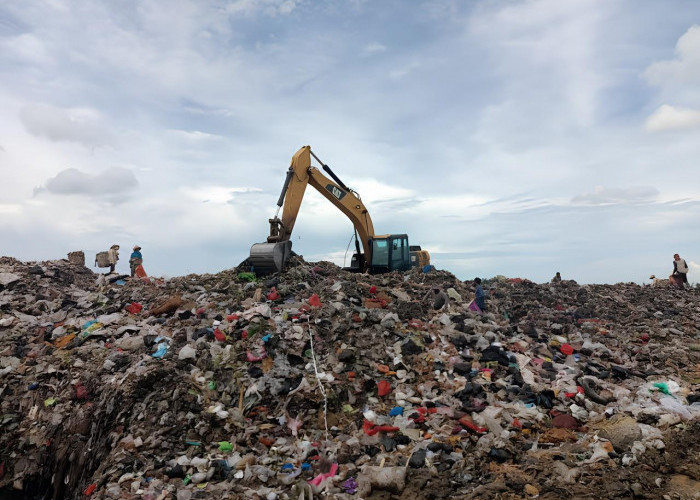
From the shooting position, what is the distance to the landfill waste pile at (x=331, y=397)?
18.4 feet

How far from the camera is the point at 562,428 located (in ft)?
21.4

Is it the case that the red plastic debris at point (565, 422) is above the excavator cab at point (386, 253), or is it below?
below

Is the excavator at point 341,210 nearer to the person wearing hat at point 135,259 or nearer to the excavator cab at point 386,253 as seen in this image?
the excavator cab at point 386,253

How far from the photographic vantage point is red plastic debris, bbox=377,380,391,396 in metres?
7.50

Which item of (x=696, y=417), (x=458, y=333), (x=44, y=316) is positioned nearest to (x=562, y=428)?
(x=696, y=417)

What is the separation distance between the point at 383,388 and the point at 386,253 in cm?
744

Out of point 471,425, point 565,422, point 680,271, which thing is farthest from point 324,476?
point 680,271

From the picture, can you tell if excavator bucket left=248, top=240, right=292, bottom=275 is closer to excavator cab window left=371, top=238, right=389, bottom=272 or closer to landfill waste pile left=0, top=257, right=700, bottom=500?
landfill waste pile left=0, top=257, right=700, bottom=500

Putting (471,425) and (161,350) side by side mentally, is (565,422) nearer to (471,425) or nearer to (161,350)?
(471,425)

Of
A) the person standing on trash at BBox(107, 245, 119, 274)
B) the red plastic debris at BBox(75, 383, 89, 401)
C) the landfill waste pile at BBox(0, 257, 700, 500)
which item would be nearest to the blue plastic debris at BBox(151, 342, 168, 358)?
the landfill waste pile at BBox(0, 257, 700, 500)

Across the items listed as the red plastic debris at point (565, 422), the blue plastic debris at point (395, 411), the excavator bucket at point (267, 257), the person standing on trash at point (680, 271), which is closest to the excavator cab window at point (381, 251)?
the excavator bucket at point (267, 257)

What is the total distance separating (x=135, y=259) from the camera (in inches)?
602

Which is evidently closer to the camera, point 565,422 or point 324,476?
point 324,476

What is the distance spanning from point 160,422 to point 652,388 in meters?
7.65
